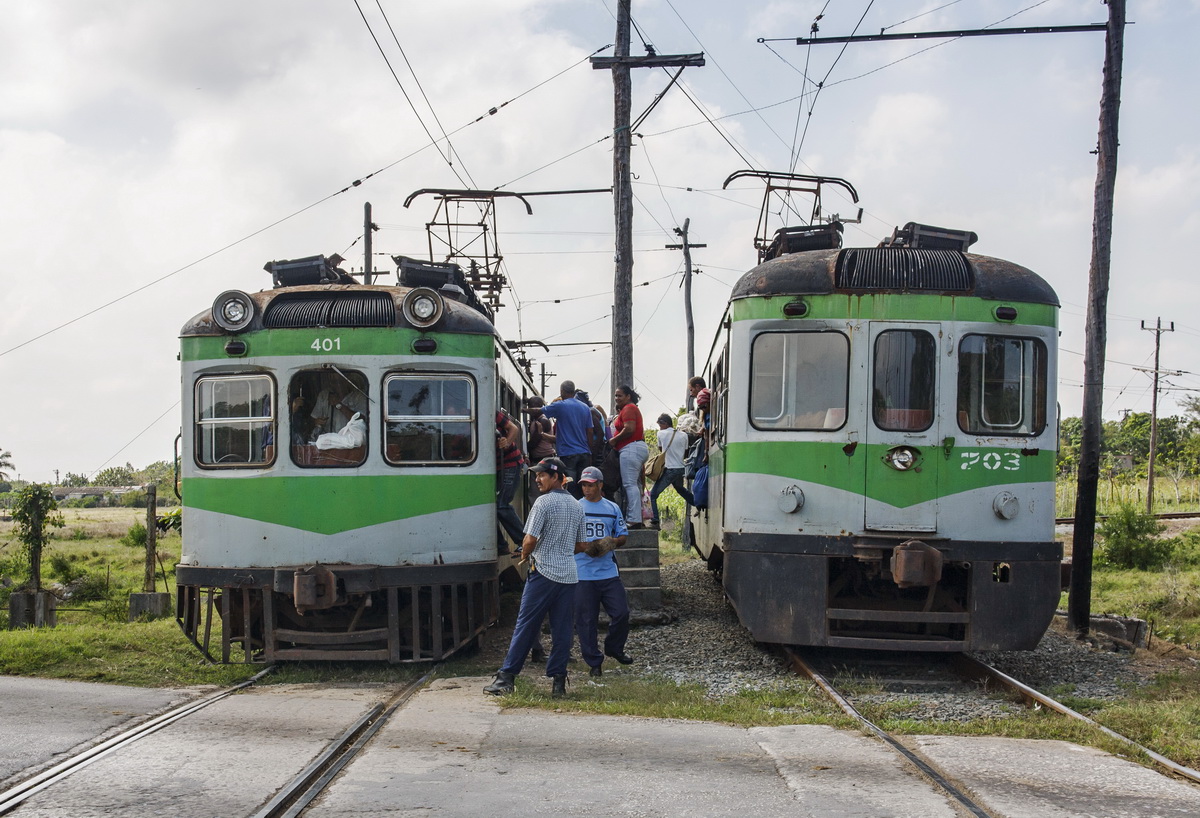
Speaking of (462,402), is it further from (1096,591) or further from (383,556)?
(1096,591)

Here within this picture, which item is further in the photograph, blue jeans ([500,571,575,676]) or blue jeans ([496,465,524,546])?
blue jeans ([496,465,524,546])

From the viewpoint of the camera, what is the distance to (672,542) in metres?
27.6

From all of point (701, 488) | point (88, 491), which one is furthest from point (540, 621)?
point (88, 491)

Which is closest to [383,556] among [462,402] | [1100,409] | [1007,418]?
[462,402]

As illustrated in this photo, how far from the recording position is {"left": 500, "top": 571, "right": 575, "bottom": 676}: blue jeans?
27.8ft

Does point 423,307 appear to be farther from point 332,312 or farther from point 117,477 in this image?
point 117,477

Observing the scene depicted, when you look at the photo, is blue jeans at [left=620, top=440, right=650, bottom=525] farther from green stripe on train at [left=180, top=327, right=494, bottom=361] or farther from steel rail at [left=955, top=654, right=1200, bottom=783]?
steel rail at [left=955, top=654, right=1200, bottom=783]

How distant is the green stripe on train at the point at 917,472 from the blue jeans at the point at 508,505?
2.66 meters

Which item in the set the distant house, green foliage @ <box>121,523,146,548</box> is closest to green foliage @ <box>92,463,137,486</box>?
the distant house

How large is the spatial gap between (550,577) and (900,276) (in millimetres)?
3780

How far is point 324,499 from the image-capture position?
387 inches

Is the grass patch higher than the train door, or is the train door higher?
the train door

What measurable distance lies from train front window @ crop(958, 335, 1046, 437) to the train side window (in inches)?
193

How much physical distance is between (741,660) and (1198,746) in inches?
166
